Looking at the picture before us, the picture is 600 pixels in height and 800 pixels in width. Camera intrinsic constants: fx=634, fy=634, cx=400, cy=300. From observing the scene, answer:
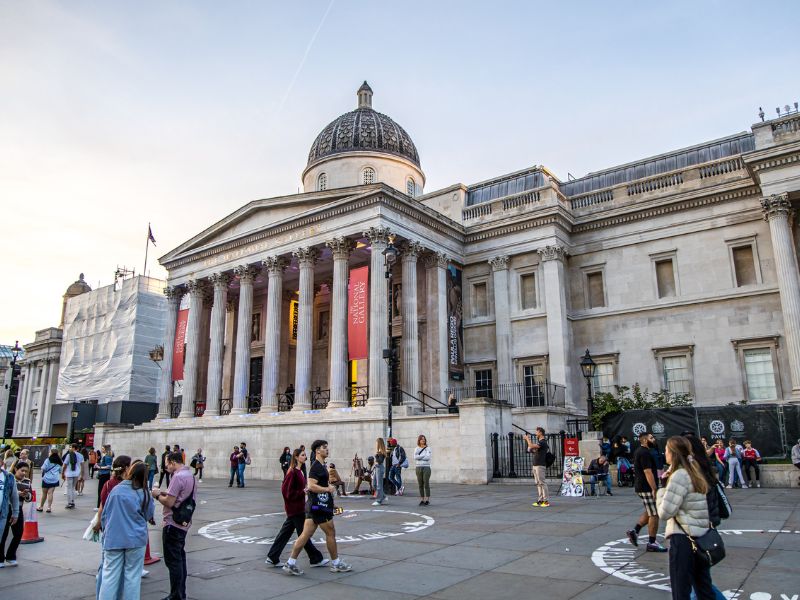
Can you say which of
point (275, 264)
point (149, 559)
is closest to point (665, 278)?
point (275, 264)

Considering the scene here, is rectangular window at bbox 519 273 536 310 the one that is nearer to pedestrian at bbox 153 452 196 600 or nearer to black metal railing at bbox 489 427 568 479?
black metal railing at bbox 489 427 568 479

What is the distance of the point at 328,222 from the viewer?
102ft

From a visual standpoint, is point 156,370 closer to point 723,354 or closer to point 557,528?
point 723,354

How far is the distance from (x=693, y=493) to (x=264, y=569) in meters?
6.01

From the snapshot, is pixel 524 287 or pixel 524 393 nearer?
pixel 524 393

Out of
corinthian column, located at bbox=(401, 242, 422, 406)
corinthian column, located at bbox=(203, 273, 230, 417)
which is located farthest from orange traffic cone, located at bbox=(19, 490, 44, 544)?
corinthian column, located at bbox=(203, 273, 230, 417)

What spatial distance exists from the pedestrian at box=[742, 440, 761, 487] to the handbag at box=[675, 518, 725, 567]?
15989mm

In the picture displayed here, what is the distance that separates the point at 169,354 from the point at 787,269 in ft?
106

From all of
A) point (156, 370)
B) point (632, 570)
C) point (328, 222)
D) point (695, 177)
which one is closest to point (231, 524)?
point (632, 570)

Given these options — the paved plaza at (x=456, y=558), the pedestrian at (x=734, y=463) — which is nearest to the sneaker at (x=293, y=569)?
the paved plaza at (x=456, y=558)

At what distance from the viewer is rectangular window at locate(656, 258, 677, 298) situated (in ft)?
100.0

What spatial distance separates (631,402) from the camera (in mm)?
26203

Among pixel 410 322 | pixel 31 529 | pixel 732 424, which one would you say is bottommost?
pixel 31 529

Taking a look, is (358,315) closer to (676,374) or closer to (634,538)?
(676,374)
